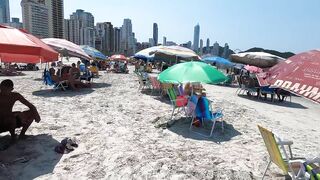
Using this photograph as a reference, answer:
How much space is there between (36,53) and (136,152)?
2.30m

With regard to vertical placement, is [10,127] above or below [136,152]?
above

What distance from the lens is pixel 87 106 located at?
8.81 meters

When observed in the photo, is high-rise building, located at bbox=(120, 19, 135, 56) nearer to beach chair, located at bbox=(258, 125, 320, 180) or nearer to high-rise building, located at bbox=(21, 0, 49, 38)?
high-rise building, located at bbox=(21, 0, 49, 38)

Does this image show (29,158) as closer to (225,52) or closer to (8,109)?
(8,109)

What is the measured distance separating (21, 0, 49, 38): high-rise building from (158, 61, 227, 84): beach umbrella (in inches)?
2837

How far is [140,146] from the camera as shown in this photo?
17.5ft

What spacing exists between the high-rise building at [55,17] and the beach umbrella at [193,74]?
78375 millimetres

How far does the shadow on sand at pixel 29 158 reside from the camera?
4.16 metres

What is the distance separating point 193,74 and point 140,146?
2062mm

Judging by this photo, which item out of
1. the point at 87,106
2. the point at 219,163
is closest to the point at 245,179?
the point at 219,163

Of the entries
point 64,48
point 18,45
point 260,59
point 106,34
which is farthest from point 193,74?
point 106,34

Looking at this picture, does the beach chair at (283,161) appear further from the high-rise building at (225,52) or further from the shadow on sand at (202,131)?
the high-rise building at (225,52)

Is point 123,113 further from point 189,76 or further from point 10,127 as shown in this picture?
point 10,127

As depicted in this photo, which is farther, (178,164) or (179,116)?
(179,116)
